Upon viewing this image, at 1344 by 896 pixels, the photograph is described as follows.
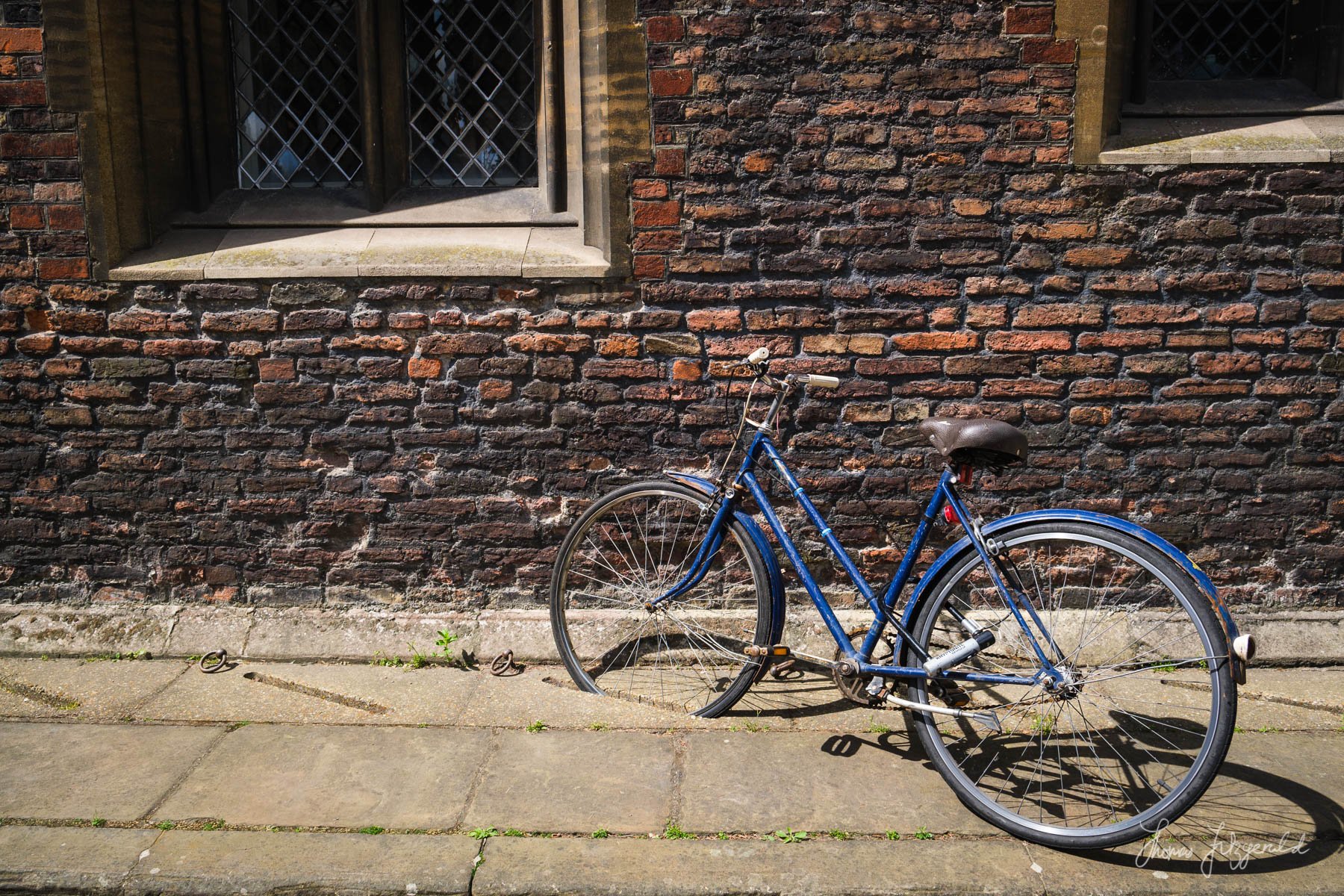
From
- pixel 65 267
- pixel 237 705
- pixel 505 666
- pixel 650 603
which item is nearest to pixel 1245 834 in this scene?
pixel 650 603

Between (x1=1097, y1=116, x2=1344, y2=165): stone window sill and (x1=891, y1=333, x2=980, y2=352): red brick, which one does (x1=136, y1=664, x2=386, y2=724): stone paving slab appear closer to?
(x1=891, y1=333, x2=980, y2=352): red brick

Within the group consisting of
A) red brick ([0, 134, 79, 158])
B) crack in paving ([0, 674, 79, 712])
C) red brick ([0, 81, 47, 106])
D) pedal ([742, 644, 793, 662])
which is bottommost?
crack in paving ([0, 674, 79, 712])

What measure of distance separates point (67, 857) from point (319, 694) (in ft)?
3.83

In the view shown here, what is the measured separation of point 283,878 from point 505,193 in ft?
9.76

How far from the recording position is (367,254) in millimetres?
4234

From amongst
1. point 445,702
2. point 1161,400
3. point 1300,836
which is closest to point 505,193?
point 445,702

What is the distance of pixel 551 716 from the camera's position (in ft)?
12.2

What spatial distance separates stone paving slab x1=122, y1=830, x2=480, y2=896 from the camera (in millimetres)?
2721

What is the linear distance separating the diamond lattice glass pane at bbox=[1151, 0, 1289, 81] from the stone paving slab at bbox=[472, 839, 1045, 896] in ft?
11.3

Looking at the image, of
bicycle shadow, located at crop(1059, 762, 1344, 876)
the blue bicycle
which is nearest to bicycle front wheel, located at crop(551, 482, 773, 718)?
the blue bicycle

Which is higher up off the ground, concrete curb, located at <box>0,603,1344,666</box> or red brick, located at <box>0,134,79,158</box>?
red brick, located at <box>0,134,79,158</box>

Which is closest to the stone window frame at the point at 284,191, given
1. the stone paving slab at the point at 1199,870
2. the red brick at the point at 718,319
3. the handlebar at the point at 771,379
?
the red brick at the point at 718,319

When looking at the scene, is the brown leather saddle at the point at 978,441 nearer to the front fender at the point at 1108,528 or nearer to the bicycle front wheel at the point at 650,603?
the front fender at the point at 1108,528

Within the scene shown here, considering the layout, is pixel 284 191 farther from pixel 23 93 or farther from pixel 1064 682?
pixel 1064 682
